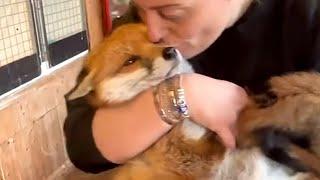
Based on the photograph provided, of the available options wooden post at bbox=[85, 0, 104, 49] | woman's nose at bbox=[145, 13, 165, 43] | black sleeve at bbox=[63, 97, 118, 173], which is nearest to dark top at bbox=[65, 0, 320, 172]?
black sleeve at bbox=[63, 97, 118, 173]

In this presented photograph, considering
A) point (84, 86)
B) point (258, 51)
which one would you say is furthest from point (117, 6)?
point (258, 51)

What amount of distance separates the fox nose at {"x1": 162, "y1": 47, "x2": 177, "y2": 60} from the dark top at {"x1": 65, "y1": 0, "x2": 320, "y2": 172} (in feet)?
0.25

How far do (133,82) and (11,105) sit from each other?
95 centimetres

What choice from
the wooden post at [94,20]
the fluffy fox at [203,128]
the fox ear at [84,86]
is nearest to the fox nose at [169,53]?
the fluffy fox at [203,128]

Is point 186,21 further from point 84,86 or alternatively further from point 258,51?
point 84,86

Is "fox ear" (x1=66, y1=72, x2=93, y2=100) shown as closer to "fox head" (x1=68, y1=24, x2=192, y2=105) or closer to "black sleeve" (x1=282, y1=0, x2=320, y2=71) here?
"fox head" (x1=68, y1=24, x2=192, y2=105)

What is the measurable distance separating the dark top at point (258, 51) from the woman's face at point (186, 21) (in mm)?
49

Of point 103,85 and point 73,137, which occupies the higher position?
point 103,85

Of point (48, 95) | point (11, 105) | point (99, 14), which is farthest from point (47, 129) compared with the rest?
point (99, 14)

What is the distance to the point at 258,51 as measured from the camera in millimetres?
1224

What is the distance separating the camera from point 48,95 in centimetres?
233

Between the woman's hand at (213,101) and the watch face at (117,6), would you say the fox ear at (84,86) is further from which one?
the watch face at (117,6)

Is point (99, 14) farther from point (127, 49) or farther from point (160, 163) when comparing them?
point (160, 163)

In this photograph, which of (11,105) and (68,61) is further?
(68,61)
